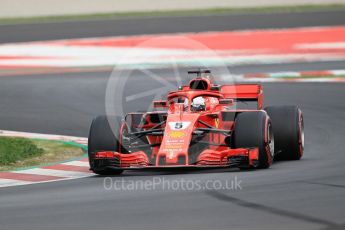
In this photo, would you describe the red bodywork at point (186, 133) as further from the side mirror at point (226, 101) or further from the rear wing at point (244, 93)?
the rear wing at point (244, 93)

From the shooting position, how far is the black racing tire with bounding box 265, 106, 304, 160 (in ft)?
45.2

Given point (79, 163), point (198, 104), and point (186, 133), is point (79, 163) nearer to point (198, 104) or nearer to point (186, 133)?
point (198, 104)

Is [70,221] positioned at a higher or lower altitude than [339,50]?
lower

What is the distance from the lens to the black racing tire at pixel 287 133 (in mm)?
13781

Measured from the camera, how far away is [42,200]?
10477 mm

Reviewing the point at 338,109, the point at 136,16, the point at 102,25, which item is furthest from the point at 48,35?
the point at 338,109

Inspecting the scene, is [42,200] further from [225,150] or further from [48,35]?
[48,35]

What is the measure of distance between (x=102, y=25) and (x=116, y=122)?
79.7 feet

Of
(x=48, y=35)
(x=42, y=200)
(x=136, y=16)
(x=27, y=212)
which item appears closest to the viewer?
(x=27, y=212)

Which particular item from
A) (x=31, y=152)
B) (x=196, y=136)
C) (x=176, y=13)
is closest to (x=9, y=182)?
(x=196, y=136)

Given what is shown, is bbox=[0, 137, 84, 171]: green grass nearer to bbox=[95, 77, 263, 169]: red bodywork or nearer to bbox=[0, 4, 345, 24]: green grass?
bbox=[95, 77, 263, 169]: red bodywork

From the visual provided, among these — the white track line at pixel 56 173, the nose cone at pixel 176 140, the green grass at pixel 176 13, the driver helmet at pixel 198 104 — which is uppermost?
the green grass at pixel 176 13

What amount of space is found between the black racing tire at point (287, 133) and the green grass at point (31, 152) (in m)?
3.39

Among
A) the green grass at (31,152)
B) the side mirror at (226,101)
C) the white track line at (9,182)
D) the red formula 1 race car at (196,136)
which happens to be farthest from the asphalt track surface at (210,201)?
the green grass at (31,152)
